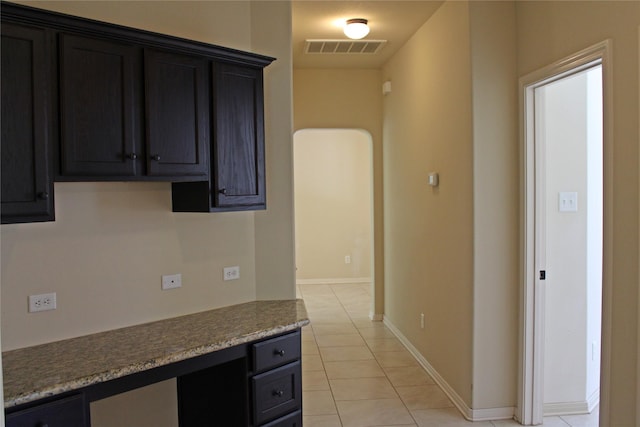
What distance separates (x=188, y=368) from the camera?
8.30 feet

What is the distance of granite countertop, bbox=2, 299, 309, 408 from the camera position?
212 cm

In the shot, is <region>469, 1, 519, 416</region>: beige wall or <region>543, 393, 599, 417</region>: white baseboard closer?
<region>469, 1, 519, 416</region>: beige wall

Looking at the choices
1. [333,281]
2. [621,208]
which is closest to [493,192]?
[621,208]

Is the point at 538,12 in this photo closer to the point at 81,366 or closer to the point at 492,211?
the point at 492,211

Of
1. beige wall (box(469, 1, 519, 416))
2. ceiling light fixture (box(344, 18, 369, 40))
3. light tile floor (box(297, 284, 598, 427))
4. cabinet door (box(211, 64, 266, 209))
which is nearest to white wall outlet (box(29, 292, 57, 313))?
cabinet door (box(211, 64, 266, 209))

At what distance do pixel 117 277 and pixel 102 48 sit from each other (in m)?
1.15

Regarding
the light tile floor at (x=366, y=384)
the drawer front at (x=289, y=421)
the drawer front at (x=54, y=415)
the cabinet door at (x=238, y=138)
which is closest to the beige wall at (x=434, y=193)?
the light tile floor at (x=366, y=384)

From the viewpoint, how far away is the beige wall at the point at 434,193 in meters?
3.78

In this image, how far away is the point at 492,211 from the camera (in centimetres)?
364

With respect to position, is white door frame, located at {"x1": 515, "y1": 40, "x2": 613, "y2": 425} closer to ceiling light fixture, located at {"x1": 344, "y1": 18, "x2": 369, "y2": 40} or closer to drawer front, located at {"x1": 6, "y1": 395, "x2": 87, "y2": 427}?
ceiling light fixture, located at {"x1": 344, "y1": 18, "x2": 369, "y2": 40}

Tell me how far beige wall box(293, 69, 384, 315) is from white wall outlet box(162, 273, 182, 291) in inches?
134

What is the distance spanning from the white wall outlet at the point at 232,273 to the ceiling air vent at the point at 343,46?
2597 mm

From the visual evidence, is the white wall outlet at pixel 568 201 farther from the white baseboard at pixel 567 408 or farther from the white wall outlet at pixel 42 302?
the white wall outlet at pixel 42 302

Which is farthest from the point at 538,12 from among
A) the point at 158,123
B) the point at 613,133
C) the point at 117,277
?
the point at 117,277
